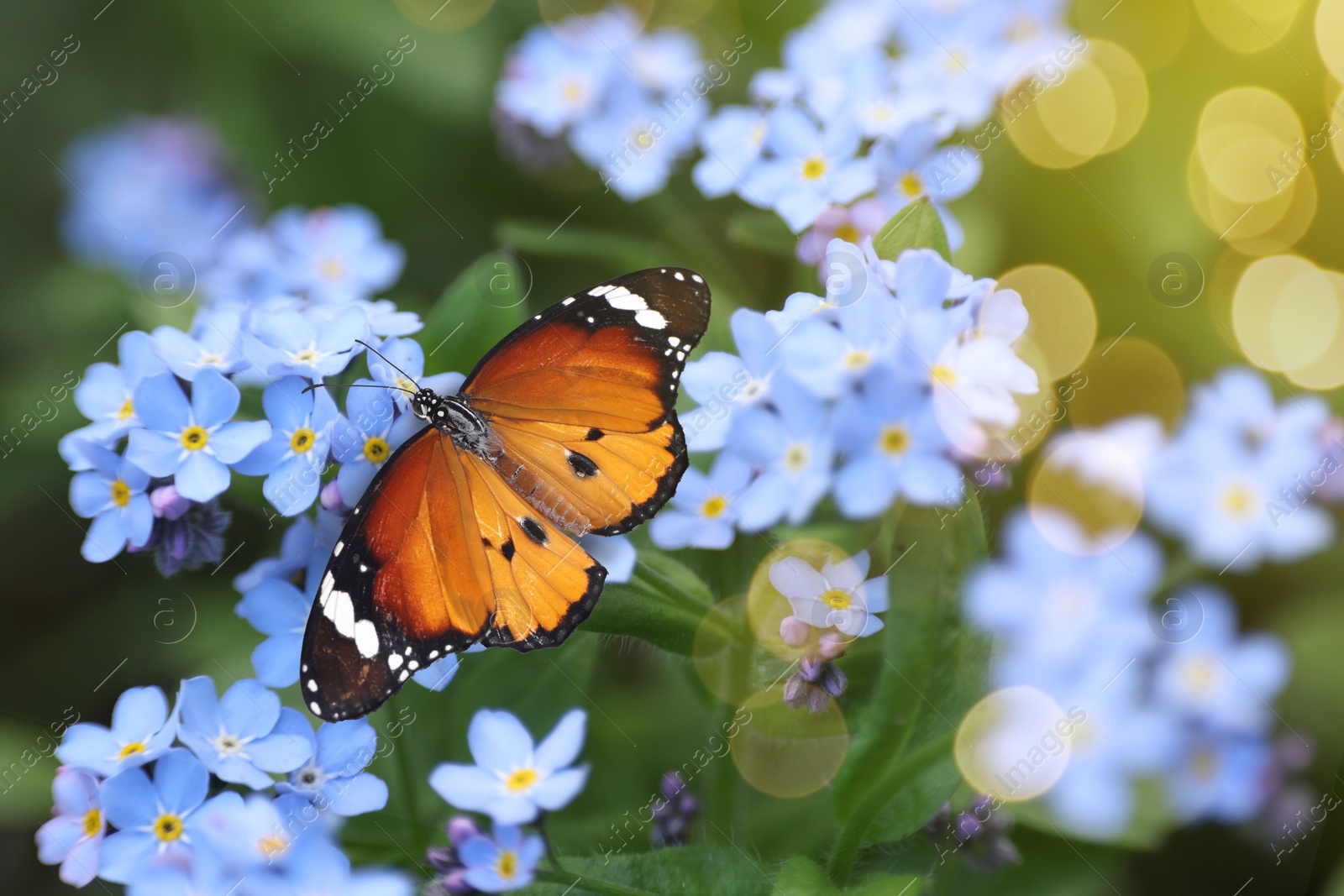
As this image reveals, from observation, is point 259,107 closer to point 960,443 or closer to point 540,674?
point 540,674

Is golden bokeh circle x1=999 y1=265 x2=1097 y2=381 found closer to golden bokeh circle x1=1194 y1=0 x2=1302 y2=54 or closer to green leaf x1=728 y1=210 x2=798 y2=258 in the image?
green leaf x1=728 y1=210 x2=798 y2=258

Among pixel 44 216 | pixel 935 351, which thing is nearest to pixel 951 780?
pixel 935 351

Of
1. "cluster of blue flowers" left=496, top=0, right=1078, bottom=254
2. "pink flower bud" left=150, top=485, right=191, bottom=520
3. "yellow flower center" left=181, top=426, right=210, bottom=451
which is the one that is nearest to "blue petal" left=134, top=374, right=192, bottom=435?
"yellow flower center" left=181, top=426, right=210, bottom=451

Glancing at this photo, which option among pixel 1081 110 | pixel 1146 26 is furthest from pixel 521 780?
pixel 1146 26

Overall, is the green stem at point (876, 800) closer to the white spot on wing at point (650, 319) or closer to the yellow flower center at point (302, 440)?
the white spot on wing at point (650, 319)

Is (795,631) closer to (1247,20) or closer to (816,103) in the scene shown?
(816,103)

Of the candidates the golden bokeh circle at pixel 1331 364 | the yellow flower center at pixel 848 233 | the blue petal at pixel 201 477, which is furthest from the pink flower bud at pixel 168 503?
the golden bokeh circle at pixel 1331 364

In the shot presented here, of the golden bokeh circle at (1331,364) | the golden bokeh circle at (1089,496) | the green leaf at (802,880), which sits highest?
the green leaf at (802,880)
